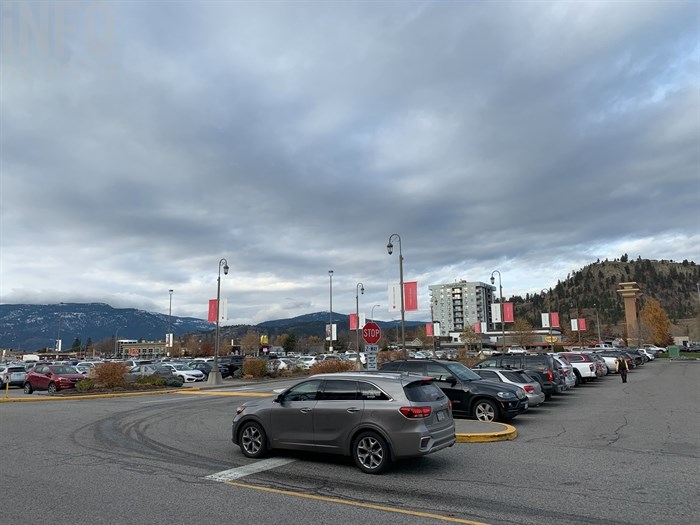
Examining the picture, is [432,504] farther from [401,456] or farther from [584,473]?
[584,473]

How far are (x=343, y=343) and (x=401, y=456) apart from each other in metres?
125

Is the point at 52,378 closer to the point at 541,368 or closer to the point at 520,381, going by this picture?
the point at 520,381

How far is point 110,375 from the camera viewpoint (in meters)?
27.6

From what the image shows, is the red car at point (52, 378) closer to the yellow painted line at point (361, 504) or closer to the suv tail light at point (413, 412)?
the yellow painted line at point (361, 504)

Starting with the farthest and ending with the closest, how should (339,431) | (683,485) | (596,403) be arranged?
(596,403) → (339,431) → (683,485)

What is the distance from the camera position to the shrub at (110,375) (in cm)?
2750

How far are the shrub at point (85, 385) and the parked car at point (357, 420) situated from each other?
1993 cm

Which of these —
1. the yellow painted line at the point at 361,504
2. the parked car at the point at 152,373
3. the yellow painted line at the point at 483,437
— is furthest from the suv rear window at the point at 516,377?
the parked car at the point at 152,373

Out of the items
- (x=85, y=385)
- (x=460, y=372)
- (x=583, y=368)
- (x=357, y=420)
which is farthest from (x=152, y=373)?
(x=357, y=420)

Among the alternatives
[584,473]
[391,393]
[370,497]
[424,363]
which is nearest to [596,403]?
[424,363]

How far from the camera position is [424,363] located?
52.1ft

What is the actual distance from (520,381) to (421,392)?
945cm

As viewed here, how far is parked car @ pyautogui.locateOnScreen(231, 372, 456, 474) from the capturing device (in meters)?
8.28

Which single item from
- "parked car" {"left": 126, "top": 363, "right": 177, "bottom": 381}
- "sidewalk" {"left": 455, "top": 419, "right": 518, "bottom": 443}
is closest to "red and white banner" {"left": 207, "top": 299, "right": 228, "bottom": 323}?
"parked car" {"left": 126, "top": 363, "right": 177, "bottom": 381}
